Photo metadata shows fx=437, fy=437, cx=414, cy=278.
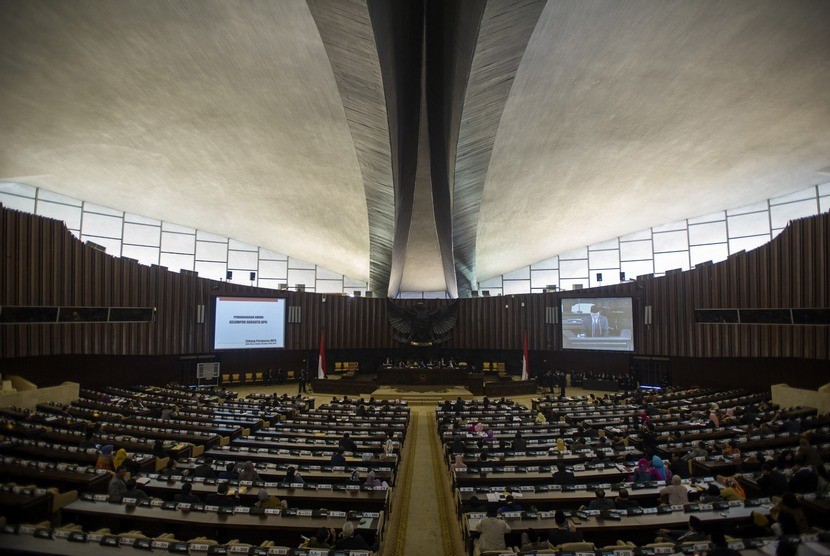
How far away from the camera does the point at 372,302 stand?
73.0ft

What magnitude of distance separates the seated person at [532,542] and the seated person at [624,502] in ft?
4.14

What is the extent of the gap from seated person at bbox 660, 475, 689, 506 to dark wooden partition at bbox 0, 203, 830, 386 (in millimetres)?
10510

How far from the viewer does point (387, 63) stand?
8906mm

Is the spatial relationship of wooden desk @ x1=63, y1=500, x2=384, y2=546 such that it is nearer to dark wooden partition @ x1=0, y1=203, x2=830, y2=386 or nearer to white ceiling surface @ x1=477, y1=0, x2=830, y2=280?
white ceiling surface @ x1=477, y1=0, x2=830, y2=280

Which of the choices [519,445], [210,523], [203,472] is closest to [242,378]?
[203,472]

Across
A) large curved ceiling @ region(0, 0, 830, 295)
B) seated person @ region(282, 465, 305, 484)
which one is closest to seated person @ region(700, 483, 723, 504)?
seated person @ region(282, 465, 305, 484)

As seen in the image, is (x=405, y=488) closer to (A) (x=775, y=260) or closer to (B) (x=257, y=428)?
(B) (x=257, y=428)

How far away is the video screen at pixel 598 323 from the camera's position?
61.5ft

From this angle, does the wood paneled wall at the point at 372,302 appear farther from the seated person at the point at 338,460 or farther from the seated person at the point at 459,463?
the seated person at the point at 338,460

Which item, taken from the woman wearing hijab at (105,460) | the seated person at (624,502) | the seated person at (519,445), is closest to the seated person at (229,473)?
the woman wearing hijab at (105,460)

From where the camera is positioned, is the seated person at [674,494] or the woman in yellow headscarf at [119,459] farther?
the woman in yellow headscarf at [119,459]

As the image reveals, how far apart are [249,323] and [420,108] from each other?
13.3 m

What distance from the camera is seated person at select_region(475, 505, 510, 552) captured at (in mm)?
4238

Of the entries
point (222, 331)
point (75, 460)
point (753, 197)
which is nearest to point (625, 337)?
point (753, 197)
